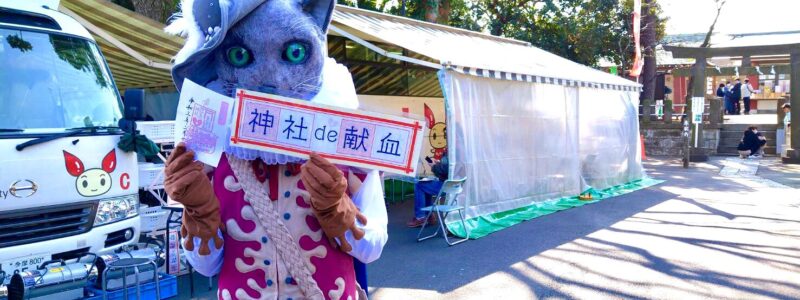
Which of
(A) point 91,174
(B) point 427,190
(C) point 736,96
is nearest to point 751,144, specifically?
(C) point 736,96

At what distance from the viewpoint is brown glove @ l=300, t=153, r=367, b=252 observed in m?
1.68

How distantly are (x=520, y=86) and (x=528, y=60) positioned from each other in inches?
71.1

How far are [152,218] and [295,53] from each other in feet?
15.2

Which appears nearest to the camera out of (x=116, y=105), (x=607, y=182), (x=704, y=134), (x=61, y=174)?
(x=61, y=174)

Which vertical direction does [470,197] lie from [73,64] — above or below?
below

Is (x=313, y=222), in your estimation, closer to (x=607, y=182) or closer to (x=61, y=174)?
(x=61, y=174)

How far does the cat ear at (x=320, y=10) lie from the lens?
2021 mm

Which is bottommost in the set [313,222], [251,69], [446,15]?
[313,222]

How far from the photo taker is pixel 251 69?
1.93 meters

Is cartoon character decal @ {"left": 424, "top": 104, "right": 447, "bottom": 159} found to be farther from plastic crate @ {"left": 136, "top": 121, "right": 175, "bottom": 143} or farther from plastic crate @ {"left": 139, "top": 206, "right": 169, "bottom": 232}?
plastic crate @ {"left": 139, "top": 206, "right": 169, "bottom": 232}

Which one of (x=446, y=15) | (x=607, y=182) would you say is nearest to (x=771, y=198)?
(x=607, y=182)

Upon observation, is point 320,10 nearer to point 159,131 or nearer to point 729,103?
point 159,131

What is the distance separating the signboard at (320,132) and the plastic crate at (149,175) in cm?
445

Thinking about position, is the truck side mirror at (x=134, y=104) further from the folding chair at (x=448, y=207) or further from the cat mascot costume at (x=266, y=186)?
the folding chair at (x=448, y=207)
